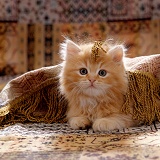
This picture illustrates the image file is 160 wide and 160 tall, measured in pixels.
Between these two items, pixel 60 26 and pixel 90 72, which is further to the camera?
pixel 60 26

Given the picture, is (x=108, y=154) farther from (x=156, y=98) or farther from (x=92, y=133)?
(x=156, y=98)

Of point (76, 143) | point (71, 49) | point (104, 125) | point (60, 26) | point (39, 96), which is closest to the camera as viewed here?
point (76, 143)

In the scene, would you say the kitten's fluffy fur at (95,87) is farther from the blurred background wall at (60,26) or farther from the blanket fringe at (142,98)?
the blurred background wall at (60,26)

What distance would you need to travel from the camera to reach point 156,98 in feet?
5.32

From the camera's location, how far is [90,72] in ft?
4.82

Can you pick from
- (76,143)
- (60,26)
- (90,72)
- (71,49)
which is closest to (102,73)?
(90,72)

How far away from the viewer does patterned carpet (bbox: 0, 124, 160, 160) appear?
1149 mm

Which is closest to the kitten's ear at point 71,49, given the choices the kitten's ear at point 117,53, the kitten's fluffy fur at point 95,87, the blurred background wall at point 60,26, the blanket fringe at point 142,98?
the kitten's fluffy fur at point 95,87

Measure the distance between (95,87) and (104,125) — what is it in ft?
0.48

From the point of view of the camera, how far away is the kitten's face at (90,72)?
1.46 metres

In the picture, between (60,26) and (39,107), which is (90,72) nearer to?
(39,107)

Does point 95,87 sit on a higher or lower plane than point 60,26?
lower

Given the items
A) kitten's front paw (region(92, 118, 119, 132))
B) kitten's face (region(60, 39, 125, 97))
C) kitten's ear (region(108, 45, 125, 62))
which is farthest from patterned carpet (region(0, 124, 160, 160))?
kitten's ear (region(108, 45, 125, 62))

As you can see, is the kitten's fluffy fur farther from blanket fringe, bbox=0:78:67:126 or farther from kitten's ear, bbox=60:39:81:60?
blanket fringe, bbox=0:78:67:126
